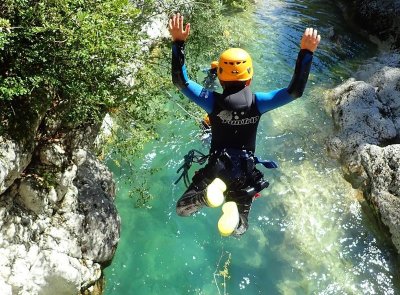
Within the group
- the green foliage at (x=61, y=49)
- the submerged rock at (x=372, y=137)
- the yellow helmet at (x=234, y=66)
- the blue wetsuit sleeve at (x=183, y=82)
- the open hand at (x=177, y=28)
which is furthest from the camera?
the submerged rock at (x=372, y=137)

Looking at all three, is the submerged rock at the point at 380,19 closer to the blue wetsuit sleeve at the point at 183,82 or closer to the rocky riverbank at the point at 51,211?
the blue wetsuit sleeve at the point at 183,82

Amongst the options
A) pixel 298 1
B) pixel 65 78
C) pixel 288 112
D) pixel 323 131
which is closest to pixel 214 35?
pixel 288 112

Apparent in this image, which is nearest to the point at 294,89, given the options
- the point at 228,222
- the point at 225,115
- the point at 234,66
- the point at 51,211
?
the point at 234,66

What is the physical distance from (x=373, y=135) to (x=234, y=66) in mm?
6603

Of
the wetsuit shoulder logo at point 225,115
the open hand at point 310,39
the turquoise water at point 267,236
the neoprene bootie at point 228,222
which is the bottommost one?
the turquoise water at point 267,236

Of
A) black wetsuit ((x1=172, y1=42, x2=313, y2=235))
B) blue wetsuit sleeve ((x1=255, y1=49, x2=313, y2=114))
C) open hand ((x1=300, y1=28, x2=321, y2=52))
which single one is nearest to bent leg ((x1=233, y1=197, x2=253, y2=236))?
black wetsuit ((x1=172, y1=42, x2=313, y2=235))

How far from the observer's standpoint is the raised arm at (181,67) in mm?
4285

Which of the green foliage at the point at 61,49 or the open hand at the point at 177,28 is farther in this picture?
the open hand at the point at 177,28

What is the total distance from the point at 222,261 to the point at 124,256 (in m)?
1.72

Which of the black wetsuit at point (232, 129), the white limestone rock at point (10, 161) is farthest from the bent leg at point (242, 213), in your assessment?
the white limestone rock at point (10, 161)

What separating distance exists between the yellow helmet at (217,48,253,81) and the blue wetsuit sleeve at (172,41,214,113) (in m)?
0.31

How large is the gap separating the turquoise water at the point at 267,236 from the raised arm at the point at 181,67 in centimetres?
240

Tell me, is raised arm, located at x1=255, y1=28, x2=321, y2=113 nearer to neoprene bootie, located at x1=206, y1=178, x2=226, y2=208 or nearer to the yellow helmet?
the yellow helmet

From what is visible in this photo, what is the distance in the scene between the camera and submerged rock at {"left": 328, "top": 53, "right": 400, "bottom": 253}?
792cm
